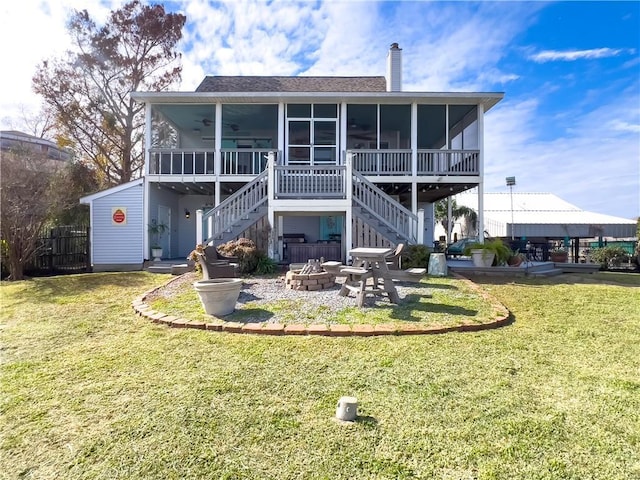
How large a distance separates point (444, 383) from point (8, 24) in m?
10.4

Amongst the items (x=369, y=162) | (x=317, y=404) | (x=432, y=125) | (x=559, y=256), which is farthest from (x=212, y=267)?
(x=559, y=256)

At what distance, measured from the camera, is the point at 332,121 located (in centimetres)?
1231

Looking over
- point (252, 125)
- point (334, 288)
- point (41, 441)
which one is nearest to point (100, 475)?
point (41, 441)

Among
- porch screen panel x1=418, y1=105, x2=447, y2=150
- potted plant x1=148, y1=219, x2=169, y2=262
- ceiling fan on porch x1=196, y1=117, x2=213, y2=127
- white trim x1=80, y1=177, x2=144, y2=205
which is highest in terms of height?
porch screen panel x1=418, y1=105, x2=447, y2=150

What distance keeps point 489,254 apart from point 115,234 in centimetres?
1159

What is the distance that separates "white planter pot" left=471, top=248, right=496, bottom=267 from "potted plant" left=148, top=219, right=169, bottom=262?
9856 millimetres

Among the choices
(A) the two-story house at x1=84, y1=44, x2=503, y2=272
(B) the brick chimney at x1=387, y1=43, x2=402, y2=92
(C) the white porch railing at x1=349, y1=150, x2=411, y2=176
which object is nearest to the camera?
(A) the two-story house at x1=84, y1=44, x2=503, y2=272

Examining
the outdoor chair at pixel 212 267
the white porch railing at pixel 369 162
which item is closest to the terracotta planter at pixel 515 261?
the white porch railing at pixel 369 162

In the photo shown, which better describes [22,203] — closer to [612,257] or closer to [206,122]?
[206,122]

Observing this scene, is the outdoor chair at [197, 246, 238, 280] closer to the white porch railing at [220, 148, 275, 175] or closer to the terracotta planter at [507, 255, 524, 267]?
the white porch railing at [220, 148, 275, 175]

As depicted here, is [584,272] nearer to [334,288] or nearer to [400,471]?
[334,288]

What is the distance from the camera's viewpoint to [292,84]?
1446 centimetres

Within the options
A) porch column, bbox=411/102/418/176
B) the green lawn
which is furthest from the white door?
porch column, bbox=411/102/418/176

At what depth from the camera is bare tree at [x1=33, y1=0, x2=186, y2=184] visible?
18266mm
